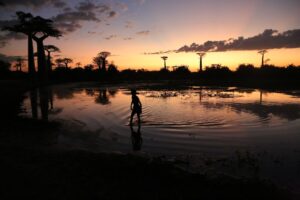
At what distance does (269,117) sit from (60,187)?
13.3m

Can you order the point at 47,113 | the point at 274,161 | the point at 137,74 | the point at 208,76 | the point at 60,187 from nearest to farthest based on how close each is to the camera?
the point at 60,187, the point at 274,161, the point at 47,113, the point at 208,76, the point at 137,74

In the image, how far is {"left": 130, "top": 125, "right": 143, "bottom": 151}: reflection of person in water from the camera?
985 cm

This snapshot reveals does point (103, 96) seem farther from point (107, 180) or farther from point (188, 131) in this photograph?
point (107, 180)

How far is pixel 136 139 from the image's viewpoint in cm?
1106

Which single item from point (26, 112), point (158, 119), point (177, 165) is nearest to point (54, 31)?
point (26, 112)

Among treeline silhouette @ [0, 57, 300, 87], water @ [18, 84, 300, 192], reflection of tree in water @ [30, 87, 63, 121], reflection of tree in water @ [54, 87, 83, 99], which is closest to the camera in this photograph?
water @ [18, 84, 300, 192]

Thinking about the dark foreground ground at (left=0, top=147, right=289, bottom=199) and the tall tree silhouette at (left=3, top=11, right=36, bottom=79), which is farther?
the tall tree silhouette at (left=3, top=11, right=36, bottom=79)

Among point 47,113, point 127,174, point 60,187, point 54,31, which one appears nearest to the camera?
point 60,187

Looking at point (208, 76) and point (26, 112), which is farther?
point (208, 76)

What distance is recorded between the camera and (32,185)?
5883 mm

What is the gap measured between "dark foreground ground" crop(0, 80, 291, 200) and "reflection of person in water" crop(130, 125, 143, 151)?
1882 millimetres

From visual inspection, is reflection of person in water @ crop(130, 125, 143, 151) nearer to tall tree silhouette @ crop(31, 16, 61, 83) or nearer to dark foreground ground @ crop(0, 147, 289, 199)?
dark foreground ground @ crop(0, 147, 289, 199)

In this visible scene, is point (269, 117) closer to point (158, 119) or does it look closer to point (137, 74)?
point (158, 119)

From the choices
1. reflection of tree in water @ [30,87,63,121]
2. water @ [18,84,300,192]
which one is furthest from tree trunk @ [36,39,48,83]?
water @ [18,84,300,192]
